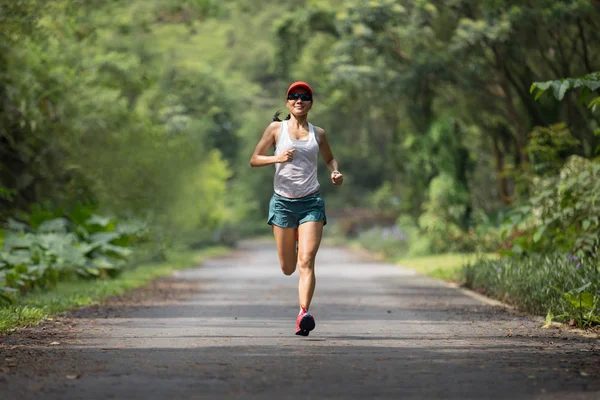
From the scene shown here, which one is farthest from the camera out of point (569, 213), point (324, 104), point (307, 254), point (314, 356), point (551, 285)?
point (324, 104)

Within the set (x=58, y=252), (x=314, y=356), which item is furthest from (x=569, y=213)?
(x=314, y=356)

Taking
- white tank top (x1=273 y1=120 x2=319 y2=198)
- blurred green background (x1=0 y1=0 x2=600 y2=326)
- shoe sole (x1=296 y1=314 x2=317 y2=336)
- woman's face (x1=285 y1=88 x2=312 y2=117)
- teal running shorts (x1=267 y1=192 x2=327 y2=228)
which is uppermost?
blurred green background (x1=0 y1=0 x2=600 y2=326)

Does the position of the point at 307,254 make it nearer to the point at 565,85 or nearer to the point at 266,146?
the point at 266,146

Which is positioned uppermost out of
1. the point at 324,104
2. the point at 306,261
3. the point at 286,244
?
the point at 324,104

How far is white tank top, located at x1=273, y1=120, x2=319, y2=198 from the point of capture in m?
11.9

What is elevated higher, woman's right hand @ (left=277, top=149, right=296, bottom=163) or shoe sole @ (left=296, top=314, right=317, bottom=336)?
woman's right hand @ (left=277, top=149, right=296, bottom=163)

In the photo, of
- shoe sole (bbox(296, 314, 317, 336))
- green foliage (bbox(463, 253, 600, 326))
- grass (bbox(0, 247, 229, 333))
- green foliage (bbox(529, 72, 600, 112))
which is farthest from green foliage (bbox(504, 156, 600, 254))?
grass (bbox(0, 247, 229, 333))

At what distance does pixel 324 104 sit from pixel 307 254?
43.8 m

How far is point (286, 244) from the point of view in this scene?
1217 centimetres

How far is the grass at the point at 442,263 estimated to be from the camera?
23844mm

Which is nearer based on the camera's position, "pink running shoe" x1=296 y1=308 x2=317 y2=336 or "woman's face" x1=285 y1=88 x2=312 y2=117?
"pink running shoe" x1=296 y1=308 x2=317 y2=336

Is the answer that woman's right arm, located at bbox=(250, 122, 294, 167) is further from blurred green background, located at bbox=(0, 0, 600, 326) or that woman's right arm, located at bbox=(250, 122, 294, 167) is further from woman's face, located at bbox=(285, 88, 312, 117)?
blurred green background, located at bbox=(0, 0, 600, 326)

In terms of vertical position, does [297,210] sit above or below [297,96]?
below

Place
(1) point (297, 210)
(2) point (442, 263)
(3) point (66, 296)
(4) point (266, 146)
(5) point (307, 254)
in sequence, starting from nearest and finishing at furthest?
(5) point (307, 254) < (1) point (297, 210) < (4) point (266, 146) < (3) point (66, 296) < (2) point (442, 263)
